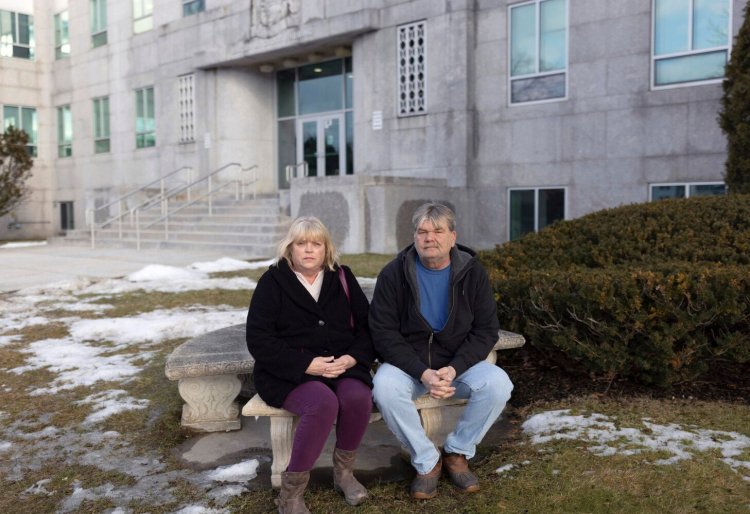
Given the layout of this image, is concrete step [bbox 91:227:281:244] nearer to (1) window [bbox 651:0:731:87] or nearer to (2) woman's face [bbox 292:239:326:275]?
(1) window [bbox 651:0:731:87]

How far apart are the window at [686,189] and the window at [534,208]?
1802 mm

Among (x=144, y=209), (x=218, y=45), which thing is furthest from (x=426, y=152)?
(x=144, y=209)

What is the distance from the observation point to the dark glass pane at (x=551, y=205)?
46.3ft

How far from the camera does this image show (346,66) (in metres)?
19.1

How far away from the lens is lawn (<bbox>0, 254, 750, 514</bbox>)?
3.32 meters

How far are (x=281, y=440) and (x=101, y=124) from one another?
77.8ft

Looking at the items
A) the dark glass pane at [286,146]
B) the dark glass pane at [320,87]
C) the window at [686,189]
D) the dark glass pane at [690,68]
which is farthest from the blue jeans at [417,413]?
the dark glass pane at [286,146]

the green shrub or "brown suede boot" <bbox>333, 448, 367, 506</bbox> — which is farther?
the green shrub

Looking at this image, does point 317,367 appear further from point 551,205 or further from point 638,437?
point 551,205

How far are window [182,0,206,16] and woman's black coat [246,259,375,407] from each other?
1903cm

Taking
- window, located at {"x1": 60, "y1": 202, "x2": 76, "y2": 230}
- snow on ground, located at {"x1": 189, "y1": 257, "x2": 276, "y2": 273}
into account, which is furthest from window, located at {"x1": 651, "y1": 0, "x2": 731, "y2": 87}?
window, located at {"x1": 60, "y1": 202, "x2": 76, "y2": 230}

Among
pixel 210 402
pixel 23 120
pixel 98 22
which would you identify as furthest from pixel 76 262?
pixel 23 120

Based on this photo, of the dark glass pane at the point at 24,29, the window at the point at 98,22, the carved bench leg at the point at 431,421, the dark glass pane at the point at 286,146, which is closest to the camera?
the carved bench leg at the point at 431,421

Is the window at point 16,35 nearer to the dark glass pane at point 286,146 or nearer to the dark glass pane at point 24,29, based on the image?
the dark glass pane at point 24,29
